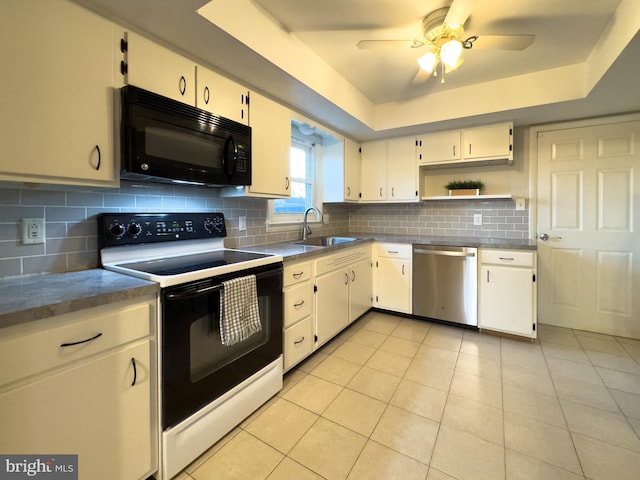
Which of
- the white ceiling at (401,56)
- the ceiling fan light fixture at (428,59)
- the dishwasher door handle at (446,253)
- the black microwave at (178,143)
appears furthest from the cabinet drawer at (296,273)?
the ceiling fan light fixture at (428,59)

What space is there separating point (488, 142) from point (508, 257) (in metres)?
1.17

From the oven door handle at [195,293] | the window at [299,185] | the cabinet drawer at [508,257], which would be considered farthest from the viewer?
the window at [299,185]

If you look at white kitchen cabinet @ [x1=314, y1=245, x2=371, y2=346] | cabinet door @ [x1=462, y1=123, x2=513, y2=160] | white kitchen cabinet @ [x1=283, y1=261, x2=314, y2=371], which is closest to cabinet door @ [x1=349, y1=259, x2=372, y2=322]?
white kitchen cabinet @ [x1=314, y1=245, x2=371, y2=346]

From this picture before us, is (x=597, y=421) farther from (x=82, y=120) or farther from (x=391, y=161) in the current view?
(x=82, y=120)

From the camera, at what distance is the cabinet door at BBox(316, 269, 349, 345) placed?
234 cm

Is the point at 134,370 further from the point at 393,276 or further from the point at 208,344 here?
the point at 393,276

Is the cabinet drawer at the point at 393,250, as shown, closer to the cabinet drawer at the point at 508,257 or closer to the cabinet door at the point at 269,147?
the cabinet drawer at the point at 508,257

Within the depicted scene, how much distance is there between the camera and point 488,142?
2.91 metres

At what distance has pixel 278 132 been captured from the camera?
226 centimetres

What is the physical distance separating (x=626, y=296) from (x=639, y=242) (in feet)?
1.69

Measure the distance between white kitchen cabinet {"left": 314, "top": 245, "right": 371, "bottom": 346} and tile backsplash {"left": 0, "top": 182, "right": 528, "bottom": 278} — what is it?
2.05ft

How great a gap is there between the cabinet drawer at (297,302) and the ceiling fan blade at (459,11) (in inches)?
70.3

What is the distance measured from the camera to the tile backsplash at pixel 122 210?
1.29 m

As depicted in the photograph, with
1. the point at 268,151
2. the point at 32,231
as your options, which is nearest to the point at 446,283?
the point at 268,151
